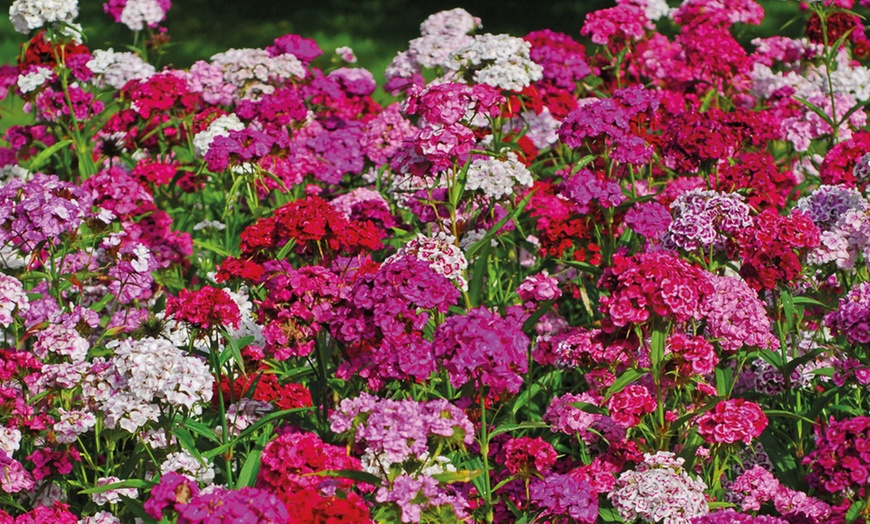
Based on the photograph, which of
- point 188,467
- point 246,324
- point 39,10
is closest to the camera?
point 188,467

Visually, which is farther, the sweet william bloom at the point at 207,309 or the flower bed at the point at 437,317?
the sweet william bloom at the point at 207,309

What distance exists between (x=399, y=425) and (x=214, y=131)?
127 inches

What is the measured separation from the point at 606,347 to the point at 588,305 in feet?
4.21

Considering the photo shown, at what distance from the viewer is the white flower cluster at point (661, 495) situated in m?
3.68

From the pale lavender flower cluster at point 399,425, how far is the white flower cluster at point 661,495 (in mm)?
518

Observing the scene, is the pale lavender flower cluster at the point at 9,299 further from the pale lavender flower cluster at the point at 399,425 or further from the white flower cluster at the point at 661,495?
the white flower cluster at the point at 661,495

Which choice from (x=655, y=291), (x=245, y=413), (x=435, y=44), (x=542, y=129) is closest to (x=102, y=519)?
(x=245, y=413)

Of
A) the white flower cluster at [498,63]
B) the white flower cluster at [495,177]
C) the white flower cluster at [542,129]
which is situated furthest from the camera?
the white flower cluster at [542,129]

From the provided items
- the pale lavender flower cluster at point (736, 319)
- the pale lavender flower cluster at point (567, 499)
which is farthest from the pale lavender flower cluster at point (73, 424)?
the pale lavender flower cluster at point (736, 319)

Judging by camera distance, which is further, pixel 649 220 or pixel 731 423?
pixel 649 220

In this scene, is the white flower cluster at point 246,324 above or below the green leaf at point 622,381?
below

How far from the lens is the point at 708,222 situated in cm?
458

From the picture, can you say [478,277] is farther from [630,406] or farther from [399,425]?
[399,425]

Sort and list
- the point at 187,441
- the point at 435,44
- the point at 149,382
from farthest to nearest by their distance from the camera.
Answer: the point at 435,44 < the point at 187,441 < the point at 149,382
